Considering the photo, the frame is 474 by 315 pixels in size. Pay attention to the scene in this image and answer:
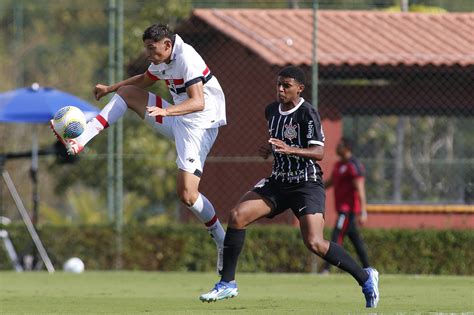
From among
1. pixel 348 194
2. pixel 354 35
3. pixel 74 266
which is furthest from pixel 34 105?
pixel 354 35

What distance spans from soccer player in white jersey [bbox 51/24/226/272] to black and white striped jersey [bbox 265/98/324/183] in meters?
1.00

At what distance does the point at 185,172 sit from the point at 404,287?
363 centimetres

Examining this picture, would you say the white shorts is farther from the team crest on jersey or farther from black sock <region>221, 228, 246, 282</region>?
the team crest on jersey

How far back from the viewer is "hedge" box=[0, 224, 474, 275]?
18.5 metres

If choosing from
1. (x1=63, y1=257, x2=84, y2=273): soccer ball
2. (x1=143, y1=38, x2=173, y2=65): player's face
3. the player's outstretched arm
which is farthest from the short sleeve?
(x1=63, y1=257, x2=84, y2=273): soccer ball

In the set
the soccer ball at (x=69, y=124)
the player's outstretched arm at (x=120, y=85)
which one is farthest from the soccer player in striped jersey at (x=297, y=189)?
the player's outstretched arm at (x=120, y=85)

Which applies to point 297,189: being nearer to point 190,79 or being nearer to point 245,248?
point 190,79

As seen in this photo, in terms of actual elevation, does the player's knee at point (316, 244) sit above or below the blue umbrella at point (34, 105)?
below

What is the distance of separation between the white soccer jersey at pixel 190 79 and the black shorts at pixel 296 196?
4.63 ft

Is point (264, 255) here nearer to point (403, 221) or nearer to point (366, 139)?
point (403, 221)

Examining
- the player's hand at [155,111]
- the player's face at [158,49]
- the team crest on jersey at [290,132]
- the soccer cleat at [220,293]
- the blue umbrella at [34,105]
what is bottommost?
the soccer cleat at [220,293]

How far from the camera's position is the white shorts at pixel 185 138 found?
12609 mm

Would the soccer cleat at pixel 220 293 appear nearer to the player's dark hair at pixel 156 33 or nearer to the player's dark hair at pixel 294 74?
the player's dark hair at pixel 294 74

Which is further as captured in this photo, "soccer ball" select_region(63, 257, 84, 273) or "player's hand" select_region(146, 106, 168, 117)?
"soccer ball" select_region(63, 257, 84, 273)
